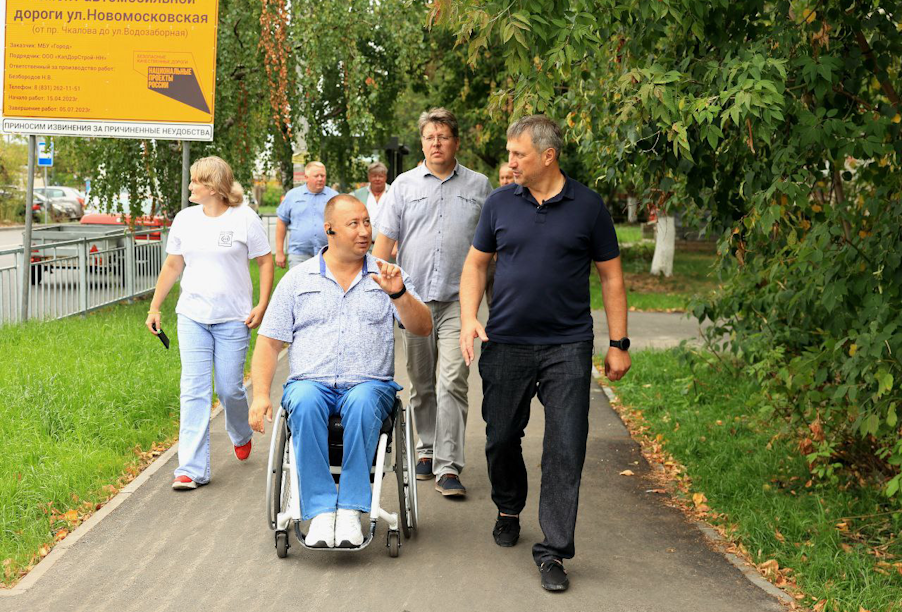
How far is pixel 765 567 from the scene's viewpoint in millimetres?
5070

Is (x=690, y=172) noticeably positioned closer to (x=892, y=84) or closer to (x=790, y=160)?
(x=790, y=160)

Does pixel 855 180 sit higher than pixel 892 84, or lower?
lower

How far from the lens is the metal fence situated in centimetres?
1216

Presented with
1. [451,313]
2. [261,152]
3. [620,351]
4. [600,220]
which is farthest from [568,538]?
[261,152]

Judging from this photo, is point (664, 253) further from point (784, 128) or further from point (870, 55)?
A: point (784, 128)

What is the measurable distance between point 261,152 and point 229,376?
1070 cm

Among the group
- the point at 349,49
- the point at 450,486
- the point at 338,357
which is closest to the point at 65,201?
the point at 349,49

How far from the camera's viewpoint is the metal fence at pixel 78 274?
12164mm

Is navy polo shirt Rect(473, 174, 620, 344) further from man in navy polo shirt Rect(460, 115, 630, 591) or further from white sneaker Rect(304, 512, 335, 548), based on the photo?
white sneaker Rect(304, 512, 335, 548)

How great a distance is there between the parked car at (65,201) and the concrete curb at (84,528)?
39.9 metres

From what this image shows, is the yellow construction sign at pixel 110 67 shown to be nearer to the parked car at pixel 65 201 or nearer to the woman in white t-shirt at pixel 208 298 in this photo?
the woman in white t-shirt at pixel 208 298

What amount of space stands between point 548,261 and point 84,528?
9.04 feet

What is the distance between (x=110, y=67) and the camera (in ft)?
41.0

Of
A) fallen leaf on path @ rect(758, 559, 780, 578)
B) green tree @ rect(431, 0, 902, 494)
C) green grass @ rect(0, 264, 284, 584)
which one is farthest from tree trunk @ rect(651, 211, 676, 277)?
fallen leaf on path @ rect(758, 559, 780, 578)
